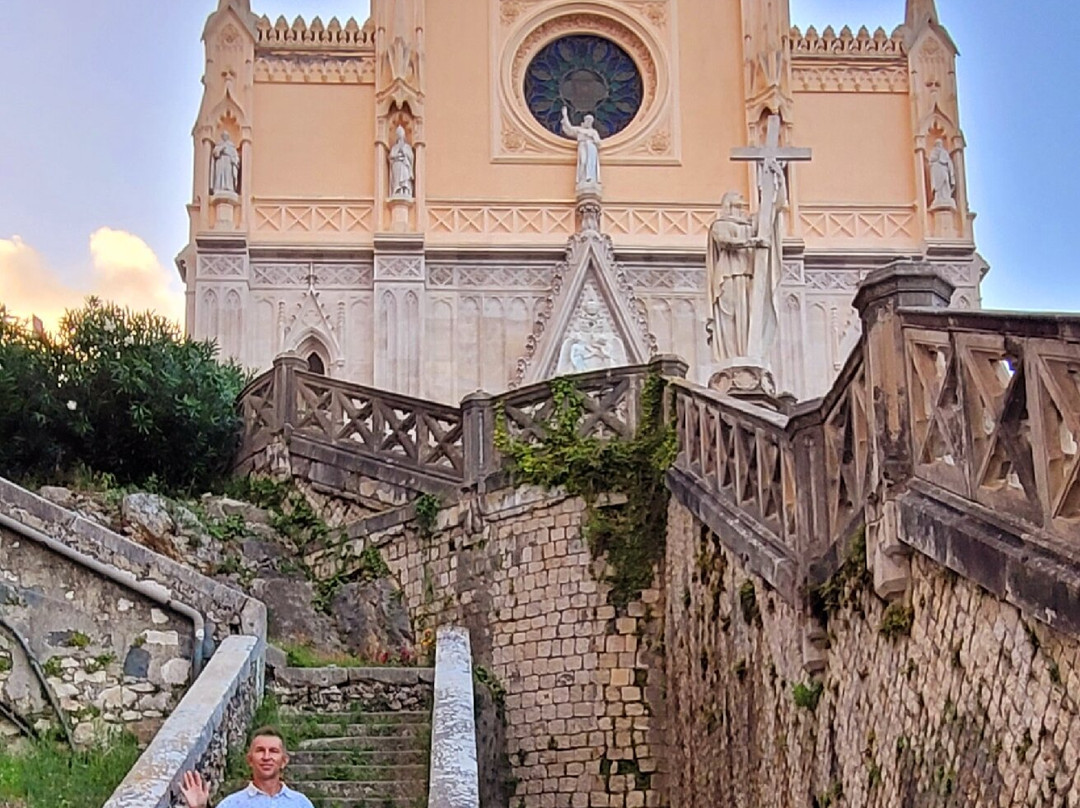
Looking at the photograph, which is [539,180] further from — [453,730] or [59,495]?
[453,730]

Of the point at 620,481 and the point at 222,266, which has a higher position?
the point at 222,266

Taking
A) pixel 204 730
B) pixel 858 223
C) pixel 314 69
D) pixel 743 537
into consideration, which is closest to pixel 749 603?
pixel 743 537

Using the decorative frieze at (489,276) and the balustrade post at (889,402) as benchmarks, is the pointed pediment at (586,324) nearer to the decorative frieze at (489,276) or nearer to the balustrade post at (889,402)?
the decorative frieze at (489,276)

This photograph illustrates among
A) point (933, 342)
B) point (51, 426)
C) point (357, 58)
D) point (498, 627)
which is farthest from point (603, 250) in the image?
point (933, 342)

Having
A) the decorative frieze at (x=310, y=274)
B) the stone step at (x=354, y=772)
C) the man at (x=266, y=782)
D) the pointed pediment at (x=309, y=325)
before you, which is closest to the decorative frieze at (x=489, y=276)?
the decorative frieze at (x=310, y=274)

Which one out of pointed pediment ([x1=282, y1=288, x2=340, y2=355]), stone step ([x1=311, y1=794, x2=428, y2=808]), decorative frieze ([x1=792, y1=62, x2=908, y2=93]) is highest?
decorative frieze ([x1=792, y1=62, x2=908, y2=93])

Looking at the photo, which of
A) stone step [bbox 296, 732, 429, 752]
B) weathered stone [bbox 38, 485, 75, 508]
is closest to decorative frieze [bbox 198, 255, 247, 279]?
weathered stone [bbox 38, 485, 75, 508]

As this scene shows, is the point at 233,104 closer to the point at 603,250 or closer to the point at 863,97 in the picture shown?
the point at 603,250

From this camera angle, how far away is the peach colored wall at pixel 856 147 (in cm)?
2947

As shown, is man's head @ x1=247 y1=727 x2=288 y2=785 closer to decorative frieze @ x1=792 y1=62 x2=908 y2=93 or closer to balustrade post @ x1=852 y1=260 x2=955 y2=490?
balustrade post @ x1=852 y1=260 x2=955 y2=490

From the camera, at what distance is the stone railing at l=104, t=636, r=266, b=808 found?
912 cm

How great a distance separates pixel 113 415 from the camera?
62.4 ft

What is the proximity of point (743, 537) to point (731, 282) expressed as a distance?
20.3 ft

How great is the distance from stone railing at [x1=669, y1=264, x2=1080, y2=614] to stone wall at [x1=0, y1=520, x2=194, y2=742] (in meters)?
4.29
